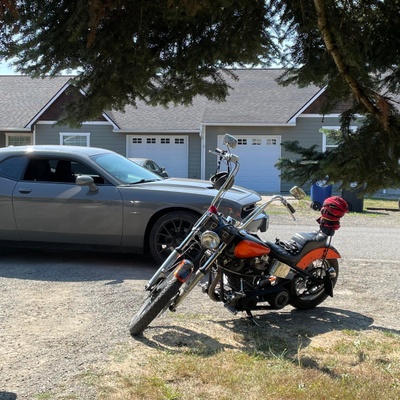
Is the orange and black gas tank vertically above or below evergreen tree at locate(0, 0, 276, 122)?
below

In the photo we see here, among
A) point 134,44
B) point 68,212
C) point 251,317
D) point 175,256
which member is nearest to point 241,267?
point 251,317

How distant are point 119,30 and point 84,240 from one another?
3951mm

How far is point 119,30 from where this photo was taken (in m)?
4.14

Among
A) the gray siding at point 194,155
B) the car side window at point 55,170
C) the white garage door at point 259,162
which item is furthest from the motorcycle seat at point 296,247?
the gray siding at point 194,155

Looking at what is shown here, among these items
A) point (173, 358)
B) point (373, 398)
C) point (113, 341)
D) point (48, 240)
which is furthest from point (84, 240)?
point (373, 398)

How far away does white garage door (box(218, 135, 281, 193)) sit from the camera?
2353 centimetres

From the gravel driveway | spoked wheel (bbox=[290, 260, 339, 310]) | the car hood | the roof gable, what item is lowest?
the gravel driveway

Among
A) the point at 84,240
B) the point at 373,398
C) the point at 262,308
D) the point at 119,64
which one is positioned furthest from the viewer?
the point at 84,240

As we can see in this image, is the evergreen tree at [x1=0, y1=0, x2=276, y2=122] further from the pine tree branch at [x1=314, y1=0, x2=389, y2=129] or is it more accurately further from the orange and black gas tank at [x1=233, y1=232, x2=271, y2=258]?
the orange and black gas tank at [x1=233, y1=232, x2=271, y2=258]

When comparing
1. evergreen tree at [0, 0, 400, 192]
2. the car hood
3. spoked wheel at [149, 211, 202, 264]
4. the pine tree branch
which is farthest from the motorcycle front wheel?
the car hood

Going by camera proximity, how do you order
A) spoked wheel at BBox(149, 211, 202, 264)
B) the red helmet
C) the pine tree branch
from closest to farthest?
the pine tree branch → the red helmet → spoked wheel at BBox(149, 211, 202, 264)

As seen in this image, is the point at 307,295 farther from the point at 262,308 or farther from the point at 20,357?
the point at 20,357

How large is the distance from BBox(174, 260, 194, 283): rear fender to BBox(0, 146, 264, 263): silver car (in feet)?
8.79

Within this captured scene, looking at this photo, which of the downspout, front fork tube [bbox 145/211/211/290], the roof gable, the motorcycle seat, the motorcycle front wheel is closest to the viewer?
the motorcycle front wheel
